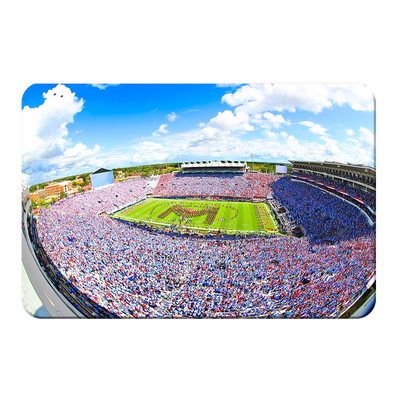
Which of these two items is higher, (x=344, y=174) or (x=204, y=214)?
(x=344, y=174)

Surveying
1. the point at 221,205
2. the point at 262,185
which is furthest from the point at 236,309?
the point at 262,185

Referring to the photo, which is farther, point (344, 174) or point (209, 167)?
point (209, 167)

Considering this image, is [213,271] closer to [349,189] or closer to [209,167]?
[349,189]

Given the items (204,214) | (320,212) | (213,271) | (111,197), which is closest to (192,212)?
(204,214)

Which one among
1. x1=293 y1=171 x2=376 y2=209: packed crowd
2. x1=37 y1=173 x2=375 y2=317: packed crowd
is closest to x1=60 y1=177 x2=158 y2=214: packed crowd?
x1=37 y1=173 x2=375 y2=317: packed crowd

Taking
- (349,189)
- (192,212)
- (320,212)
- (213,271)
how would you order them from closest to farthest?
(213,271)
(349,189)
(320,212)
(192,212)

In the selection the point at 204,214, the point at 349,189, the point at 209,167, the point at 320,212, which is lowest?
the point at 204,214

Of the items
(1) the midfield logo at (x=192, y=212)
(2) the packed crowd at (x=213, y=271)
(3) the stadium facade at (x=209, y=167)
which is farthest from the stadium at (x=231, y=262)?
(3) the stadium facade at (x=209, y=167)

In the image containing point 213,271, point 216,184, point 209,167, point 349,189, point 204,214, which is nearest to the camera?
point 213,271
